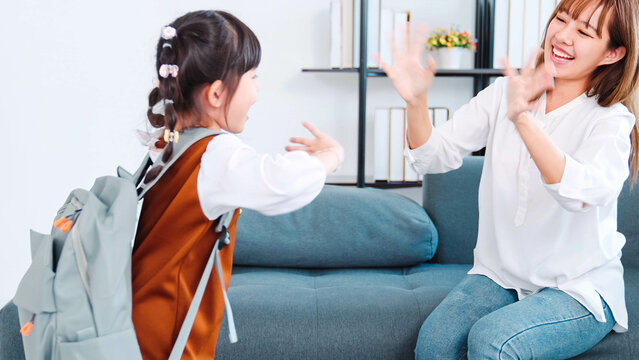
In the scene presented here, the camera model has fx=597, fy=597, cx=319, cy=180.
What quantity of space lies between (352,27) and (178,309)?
2094 mm

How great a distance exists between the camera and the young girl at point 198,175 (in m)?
0.97

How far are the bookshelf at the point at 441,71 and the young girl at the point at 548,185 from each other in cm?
136

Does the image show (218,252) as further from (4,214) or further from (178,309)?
(4,214)

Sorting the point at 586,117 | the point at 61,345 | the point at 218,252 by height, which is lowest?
the point at 61,345

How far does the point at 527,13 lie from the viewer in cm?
278

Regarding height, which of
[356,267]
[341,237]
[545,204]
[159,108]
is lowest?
[356,267]

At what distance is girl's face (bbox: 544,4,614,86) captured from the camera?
1397mm

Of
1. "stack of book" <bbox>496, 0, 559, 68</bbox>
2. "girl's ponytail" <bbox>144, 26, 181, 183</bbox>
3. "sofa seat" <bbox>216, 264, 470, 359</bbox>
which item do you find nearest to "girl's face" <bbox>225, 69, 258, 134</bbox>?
"girl's ponytail" <bbox>144, 26, 181, 183</bbox>

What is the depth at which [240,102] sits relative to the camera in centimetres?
111

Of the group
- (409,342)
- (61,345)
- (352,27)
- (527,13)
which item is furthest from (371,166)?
(61,345)

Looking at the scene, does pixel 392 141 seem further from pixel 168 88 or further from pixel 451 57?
pixel 168 88

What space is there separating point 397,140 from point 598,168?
1.67 metres

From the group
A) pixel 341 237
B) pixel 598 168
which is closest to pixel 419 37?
pixel 598 168

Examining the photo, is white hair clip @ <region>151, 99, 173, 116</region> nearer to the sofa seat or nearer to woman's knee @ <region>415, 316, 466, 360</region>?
the sofa seat
